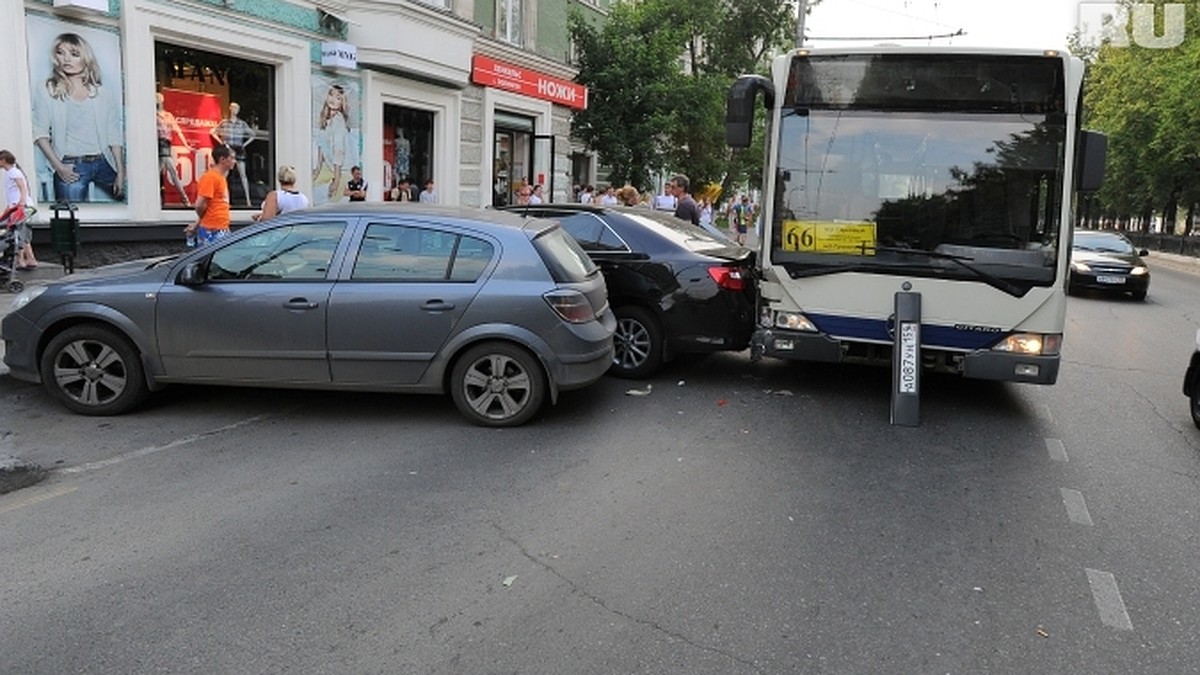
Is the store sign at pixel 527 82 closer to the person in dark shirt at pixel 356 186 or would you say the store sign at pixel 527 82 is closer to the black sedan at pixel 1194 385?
the person in dark shirt at pixel 356 186

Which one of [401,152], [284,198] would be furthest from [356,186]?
[284,198]

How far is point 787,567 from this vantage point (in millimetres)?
4262

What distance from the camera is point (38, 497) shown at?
498cm

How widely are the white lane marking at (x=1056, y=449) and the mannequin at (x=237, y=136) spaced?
1217 centimetres

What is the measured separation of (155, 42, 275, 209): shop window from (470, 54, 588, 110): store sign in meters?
5.25

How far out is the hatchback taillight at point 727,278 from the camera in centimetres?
800

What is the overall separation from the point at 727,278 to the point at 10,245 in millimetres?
8424

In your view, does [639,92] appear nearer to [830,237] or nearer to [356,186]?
[356,186]

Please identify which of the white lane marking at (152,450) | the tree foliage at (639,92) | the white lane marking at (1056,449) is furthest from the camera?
the tree foliage at (639,92)

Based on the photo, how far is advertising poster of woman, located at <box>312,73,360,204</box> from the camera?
15523 mm

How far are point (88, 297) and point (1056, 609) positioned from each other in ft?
20.4

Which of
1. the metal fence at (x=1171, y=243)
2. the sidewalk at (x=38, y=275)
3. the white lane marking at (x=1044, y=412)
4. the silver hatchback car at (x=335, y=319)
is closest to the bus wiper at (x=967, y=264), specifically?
the white lane marking at (x=1044, y=412)

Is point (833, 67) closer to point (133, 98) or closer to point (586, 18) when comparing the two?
point (133, 98)

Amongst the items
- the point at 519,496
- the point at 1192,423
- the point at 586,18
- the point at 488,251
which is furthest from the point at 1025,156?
the point at 586,18
